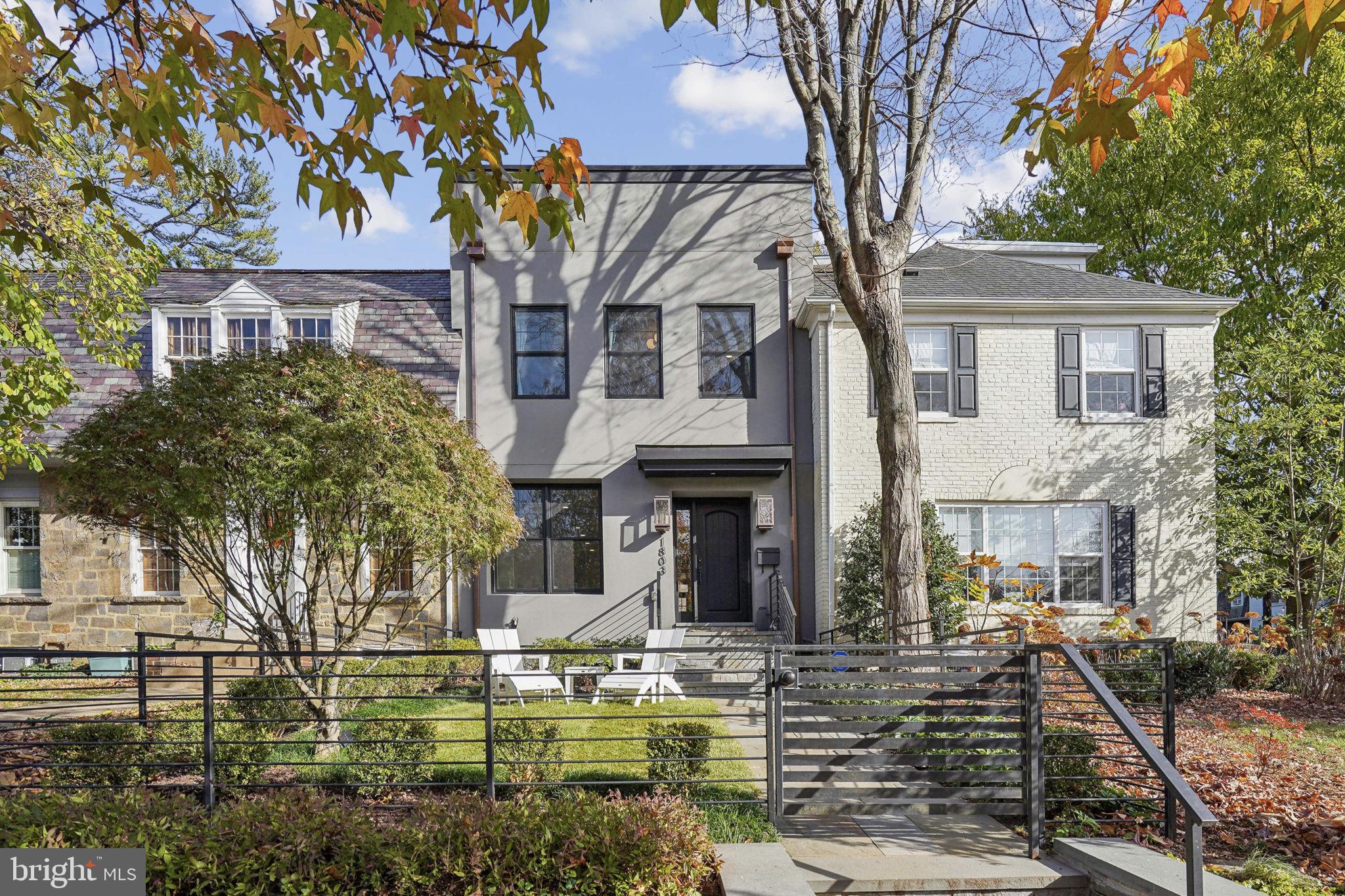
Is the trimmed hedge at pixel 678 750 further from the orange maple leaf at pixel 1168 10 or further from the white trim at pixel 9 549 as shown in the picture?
the white trim at pixel 9 549

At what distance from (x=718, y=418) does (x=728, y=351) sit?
1190mm

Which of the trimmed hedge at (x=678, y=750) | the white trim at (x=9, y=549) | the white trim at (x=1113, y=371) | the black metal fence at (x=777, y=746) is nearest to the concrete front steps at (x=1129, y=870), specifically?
the black metal fence at (x=777, y=746)

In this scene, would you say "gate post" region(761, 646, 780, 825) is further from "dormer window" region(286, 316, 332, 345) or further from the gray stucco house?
"dormer window" region(286, 316, 332, 345)

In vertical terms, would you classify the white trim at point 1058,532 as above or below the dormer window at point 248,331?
below

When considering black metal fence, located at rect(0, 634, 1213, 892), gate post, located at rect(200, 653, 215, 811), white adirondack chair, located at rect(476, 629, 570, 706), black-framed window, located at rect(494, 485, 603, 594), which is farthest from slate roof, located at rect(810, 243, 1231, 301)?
gate post, located at rect(200, 653, 215, 811)

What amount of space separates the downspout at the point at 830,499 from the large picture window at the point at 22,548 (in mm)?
12865

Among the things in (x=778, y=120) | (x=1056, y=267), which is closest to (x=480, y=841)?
(x=778, y=120)

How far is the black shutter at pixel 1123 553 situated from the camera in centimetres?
1362

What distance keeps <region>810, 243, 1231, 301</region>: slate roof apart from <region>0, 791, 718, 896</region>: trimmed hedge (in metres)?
10.4

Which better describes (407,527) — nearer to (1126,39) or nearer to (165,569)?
(1126,39)

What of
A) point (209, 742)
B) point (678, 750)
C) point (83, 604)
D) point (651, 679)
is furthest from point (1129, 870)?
point (83, 604)

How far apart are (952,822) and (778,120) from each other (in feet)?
23.7

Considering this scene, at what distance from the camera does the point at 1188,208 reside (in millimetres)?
19078

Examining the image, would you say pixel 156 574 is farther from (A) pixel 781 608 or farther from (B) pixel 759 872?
(B) pixel 759 872
